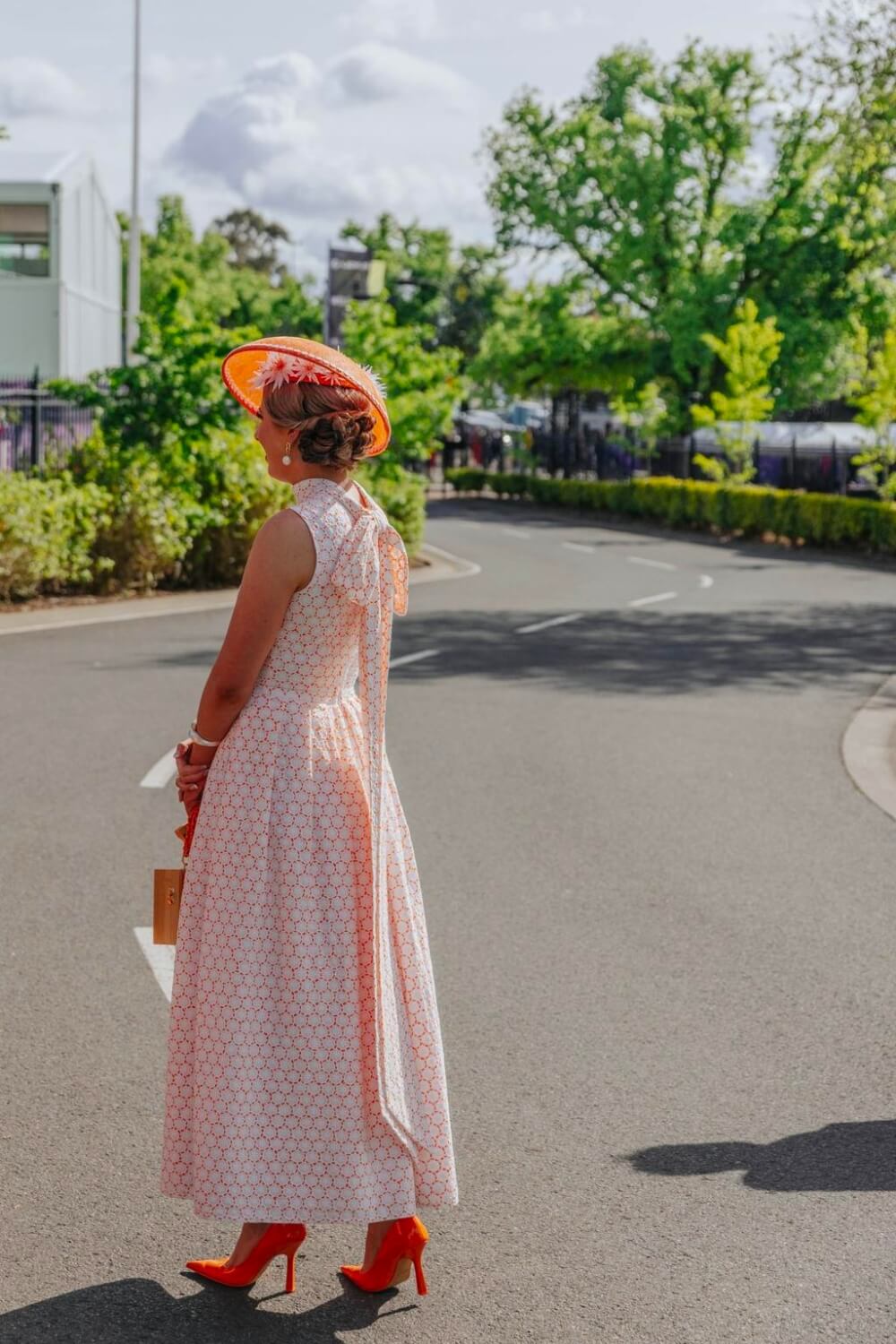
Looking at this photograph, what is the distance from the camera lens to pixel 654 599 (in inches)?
827

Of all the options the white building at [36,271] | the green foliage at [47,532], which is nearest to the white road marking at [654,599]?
the green foliage at [47,532]

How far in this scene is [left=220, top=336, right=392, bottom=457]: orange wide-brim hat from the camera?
11.3 ft

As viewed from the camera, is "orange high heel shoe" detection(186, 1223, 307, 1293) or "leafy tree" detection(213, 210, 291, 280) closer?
"orange high heel shoe" detection(186, 1223, 307, 1293)

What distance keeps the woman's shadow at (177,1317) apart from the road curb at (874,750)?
5.58 m

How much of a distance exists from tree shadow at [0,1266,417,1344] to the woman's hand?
0.96 m

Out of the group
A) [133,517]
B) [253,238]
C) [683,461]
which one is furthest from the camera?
[253,238]

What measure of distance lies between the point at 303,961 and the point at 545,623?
1441cm

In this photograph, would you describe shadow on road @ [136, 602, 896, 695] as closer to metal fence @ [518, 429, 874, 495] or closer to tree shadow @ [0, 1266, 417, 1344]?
tree shadow @ [0, 1266, 417, 1344]

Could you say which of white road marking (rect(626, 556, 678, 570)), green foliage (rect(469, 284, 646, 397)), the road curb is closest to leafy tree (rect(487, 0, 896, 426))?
green foliage (rect(469, 284, 646, 397))

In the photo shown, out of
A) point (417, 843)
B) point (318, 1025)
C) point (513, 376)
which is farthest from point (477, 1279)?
point (513, 376)

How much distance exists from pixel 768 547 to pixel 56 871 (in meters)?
27.1

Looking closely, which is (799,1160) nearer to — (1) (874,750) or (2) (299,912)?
(2) (299,912)

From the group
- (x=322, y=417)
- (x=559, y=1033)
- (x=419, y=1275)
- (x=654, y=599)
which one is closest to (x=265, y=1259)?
(x=419, y=1275)

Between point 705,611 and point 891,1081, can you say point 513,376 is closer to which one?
point 705,611
